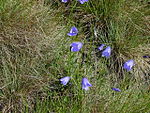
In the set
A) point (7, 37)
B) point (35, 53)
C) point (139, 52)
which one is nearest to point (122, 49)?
point (139, 52)

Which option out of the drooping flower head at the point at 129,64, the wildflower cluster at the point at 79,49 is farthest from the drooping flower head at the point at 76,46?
the drooping flower head at the point at 129,64

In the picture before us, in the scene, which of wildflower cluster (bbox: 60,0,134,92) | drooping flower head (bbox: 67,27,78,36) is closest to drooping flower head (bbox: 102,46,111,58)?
wildflower cluster (bbox: 60,0,134,92)

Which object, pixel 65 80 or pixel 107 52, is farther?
pixel 107 52

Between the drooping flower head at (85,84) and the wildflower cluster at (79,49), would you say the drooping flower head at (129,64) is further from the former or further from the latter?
the drooping flower head at (85,84)

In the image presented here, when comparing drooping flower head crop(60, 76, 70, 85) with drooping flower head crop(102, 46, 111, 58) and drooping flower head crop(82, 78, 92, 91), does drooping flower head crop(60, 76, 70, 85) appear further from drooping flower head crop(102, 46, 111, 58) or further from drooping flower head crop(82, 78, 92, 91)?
drooping flower head crop(102, 46, 111, 58)

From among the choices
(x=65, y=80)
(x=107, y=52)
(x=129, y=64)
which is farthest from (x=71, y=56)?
(x=129, y=64)

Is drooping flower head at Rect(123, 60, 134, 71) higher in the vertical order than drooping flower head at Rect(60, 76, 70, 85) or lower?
lower

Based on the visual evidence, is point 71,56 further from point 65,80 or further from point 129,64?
point 129,64

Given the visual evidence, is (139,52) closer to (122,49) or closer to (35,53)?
(122,49)
